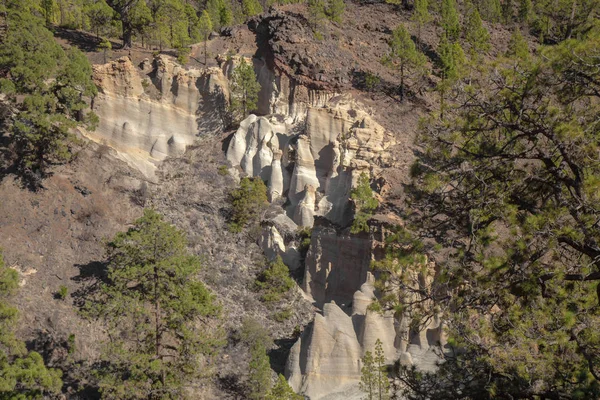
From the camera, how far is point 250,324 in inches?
1406

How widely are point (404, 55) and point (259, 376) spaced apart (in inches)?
1282

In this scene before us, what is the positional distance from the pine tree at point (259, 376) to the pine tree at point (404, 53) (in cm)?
2985

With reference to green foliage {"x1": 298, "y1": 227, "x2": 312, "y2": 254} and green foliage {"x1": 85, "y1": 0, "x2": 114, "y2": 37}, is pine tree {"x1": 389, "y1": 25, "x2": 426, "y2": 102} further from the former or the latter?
green foliage {"x1": 85, "y1": 0, "x2": 114, "y2": 37}

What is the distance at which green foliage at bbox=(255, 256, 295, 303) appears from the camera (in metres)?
38.9

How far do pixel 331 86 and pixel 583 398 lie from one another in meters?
43.5

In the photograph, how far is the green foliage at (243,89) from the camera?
50.8 m

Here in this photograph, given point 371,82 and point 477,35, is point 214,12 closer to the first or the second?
point 371,82

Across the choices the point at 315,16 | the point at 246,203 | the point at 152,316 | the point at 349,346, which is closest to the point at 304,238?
the point at 246,203

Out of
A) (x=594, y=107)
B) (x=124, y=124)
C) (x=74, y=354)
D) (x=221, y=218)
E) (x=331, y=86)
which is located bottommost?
(x=74, y=354)

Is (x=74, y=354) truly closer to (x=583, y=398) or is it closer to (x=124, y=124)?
(x=124, y=124)

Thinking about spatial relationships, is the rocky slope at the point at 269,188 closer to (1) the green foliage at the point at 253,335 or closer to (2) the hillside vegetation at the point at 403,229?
(2) the hillside vegetation at the point at 403,229

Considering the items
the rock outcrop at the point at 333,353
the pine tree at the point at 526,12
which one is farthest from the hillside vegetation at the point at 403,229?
the pine tree at the point at 526,12

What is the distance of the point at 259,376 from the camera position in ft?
101

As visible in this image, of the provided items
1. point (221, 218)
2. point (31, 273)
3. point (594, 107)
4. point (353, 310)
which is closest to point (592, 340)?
point (594, 107)
